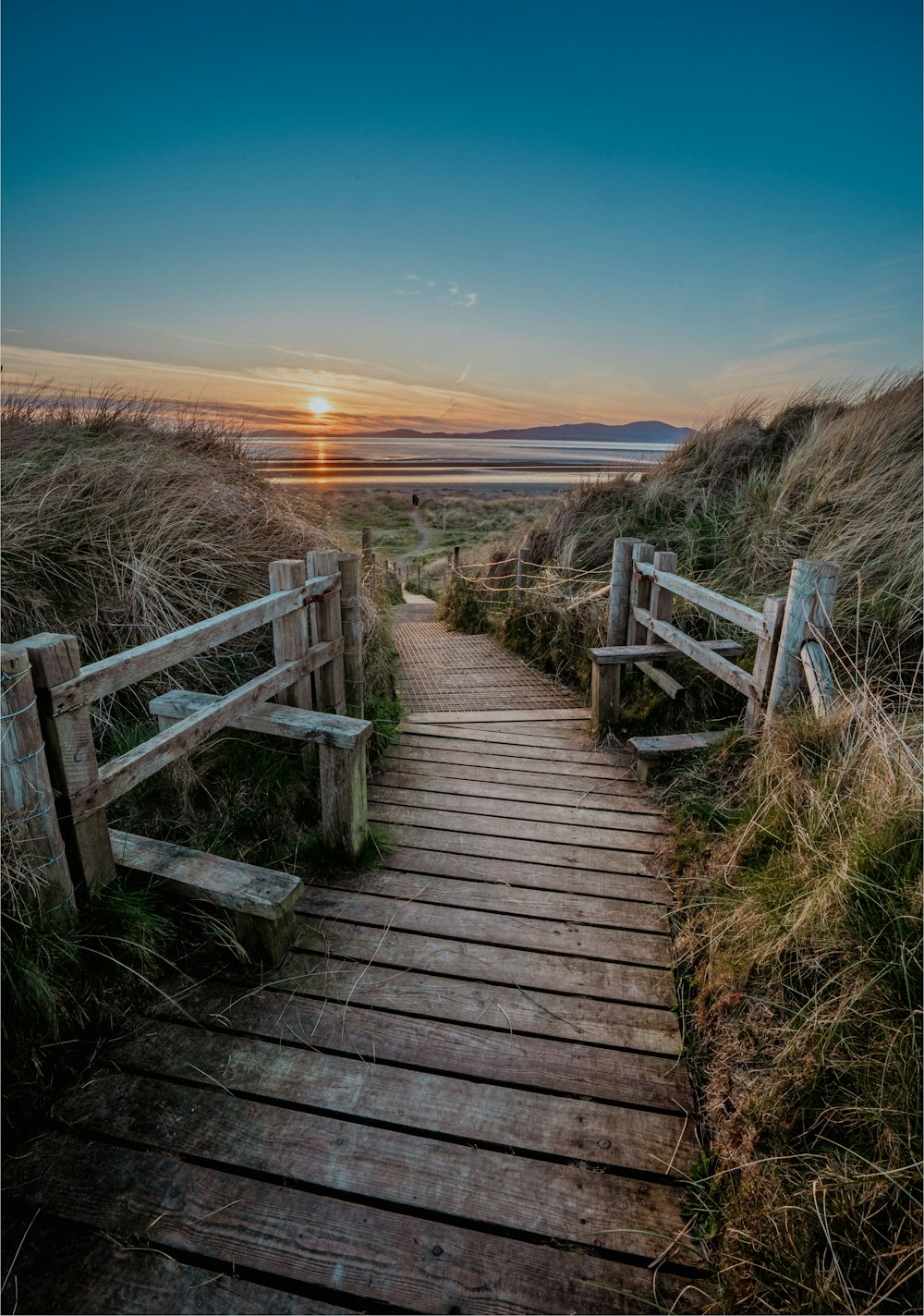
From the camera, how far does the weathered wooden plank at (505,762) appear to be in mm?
4707

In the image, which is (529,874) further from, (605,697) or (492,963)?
(605,697)

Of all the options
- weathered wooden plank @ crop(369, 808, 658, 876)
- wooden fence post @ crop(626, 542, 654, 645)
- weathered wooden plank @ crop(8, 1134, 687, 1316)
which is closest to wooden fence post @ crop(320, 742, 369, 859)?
weathered wooden plank @ crop(369, 808, 658, 876)

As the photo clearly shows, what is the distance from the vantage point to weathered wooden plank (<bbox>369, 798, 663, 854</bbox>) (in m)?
3.83

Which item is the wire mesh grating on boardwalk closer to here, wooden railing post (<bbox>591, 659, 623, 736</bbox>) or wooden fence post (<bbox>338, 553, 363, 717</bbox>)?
wooden railing post (<bbox>591, 659, 623, 736</bbox>)

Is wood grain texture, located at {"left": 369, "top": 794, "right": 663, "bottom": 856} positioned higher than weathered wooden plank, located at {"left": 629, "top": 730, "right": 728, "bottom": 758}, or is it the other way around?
weathered wooden plank, located at {"left": 629, "top": 730, "right": 728, "bottom": 758}

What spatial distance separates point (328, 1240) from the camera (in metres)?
1.80

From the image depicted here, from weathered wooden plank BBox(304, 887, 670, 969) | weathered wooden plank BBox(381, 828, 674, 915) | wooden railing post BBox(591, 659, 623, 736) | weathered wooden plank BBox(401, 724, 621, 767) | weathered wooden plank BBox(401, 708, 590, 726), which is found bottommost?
weathered wooden plank BBox(401, 708, 590, 726)

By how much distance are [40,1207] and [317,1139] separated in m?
0.77

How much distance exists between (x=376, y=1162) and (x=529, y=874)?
1.69 metres

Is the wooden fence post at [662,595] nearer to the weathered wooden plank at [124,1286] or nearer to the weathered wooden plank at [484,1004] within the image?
the weathered wooden plank at [484,1004]

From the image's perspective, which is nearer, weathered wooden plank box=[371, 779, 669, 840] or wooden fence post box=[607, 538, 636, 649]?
weathered wooden plank box=[371, 779, 669, 840]

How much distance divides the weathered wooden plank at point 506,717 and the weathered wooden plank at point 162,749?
254 centimetres

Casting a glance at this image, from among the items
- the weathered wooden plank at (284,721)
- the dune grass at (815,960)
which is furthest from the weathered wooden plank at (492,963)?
the weathered wooden plank at (284,721)

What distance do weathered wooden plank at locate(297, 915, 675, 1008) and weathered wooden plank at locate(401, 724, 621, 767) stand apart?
213 cm
